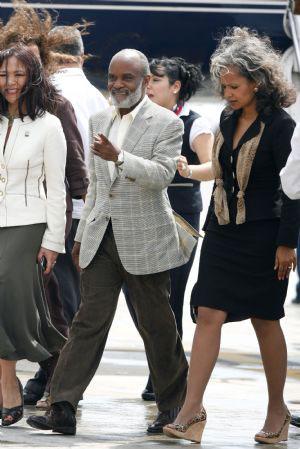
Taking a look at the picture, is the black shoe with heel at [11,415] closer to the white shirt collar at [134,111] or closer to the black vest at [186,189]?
the white shirt collar at [134,111]

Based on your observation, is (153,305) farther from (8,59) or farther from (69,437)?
(8,59)

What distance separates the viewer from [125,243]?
6793 millimetres

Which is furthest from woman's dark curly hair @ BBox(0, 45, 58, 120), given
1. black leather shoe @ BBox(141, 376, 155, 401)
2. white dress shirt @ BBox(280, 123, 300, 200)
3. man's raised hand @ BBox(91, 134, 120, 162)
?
black leather shoe @ BBox(141, 376, 155, 401)

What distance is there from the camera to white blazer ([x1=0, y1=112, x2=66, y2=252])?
273 inches

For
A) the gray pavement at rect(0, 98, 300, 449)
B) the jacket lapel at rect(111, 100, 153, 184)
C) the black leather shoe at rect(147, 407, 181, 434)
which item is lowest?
the gray pavement at rect(0, 98, 300, 449)

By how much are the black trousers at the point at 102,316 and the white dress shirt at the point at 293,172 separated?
2.68ft

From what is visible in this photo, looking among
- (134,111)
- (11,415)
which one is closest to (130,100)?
(134,111)

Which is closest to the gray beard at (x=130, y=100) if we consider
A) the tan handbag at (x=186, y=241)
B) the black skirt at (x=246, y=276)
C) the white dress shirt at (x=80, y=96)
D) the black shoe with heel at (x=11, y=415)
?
the tan handbag at (x=186, y=241)

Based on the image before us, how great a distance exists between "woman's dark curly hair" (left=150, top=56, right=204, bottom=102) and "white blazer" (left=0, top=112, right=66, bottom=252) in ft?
Result: 4.34

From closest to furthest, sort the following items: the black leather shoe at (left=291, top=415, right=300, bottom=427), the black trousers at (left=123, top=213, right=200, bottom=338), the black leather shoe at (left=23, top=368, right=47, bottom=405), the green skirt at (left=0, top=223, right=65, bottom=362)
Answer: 1. the green skirt at (left=0, top=223, right=65, bottom=362)
2. the black leather shoe at (left=291, top=415, right=300, bottom=427)
3. the black leather shoe at (left=23, top=368, right=47, bottom=405)
4. the black trousers at (left=123, top=213, right=200, bottom=338)

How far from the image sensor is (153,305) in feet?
22.6

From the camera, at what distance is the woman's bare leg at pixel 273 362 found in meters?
6.91

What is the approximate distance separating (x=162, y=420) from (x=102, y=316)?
0.58 metres

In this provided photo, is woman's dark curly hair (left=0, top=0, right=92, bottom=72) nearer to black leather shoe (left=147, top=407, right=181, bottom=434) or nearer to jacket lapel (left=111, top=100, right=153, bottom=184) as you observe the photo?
jacket lapel (left=111, top=100, right=153, bottom=184)
